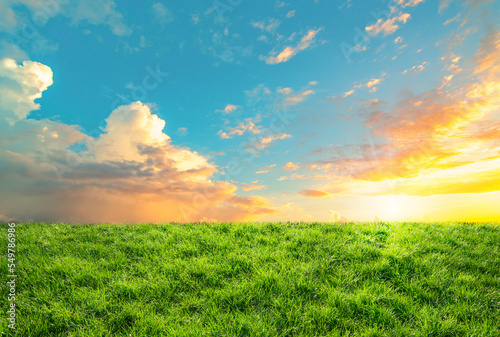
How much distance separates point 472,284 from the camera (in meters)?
5.99

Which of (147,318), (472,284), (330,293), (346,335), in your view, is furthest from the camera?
(472,284)

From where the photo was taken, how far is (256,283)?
5.70 metres

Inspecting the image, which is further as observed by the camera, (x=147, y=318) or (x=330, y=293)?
(x=330, y=293)

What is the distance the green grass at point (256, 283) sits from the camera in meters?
4.79

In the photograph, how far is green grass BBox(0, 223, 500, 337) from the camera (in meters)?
4.79

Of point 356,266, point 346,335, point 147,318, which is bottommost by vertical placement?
point 346,335

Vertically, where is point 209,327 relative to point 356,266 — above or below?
below

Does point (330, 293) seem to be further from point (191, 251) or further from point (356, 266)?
point (191, 251)

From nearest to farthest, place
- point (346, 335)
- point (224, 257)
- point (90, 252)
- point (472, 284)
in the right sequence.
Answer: point (346, 335)
point (472, 284)
point (224, 257)
point (90, 252)

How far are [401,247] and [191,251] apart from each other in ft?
17.6

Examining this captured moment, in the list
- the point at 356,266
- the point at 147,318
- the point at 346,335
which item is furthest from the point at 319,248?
the point at 147,318

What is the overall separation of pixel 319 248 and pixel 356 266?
1076 millimetres

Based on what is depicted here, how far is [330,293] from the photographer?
546cm

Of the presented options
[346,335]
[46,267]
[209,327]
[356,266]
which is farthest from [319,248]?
[46,267]
